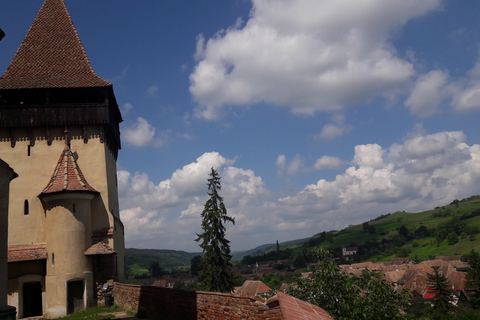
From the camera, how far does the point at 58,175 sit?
874 inches

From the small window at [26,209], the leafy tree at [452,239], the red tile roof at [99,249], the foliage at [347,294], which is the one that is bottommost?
the leafy tree at [452,239]

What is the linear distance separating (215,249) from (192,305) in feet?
75.5

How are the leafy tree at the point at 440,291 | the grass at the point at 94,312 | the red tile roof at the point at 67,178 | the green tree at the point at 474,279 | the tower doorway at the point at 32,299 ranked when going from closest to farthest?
the grass at the point at 94,312
the tower doorway at the point at 32,299
the red tile roof at the point at 67,178
the leafy tree at the point at 440,291
the green tree at the point at 474,279

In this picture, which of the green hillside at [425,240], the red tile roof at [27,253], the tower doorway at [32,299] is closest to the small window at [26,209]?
the red tile roof at [27,253]

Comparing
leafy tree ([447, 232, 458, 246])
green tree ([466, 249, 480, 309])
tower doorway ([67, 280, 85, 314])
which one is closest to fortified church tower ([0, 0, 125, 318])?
tower doorway ([67, 280, 85, 314])

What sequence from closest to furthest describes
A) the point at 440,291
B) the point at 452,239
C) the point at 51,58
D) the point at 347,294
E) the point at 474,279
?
the point at 347,294, the point at 51,58, the point at 440,291, the point at 474,279, the point at 452,239

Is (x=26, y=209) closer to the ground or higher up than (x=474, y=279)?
higher up

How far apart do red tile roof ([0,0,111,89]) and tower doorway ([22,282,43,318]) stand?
1124 cm

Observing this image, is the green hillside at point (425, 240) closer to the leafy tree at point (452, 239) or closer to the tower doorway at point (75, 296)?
the leafy tree at point (452, 239)

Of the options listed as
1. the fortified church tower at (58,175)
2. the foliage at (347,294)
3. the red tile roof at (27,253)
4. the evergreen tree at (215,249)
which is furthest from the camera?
the evergreen tree at (215,249)

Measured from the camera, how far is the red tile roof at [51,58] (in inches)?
934

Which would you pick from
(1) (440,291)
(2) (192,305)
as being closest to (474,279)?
(1) (440,291)

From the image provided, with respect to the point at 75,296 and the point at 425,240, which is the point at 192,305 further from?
the point at 425,240

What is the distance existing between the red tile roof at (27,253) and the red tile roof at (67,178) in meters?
2.96
